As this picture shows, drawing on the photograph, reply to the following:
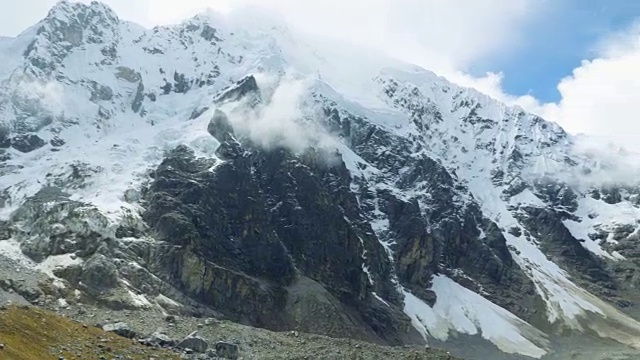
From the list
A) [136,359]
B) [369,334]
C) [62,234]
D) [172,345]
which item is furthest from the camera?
[369,334]

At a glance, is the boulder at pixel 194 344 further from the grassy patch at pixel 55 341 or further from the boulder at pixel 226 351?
the grassy patch at pixel 55 341

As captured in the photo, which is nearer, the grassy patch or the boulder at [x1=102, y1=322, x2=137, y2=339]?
the grassy patch

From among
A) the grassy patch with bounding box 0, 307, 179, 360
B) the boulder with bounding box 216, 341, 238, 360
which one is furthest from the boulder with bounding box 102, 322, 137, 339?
the boulder with bounding box 216, 341, 238, 360

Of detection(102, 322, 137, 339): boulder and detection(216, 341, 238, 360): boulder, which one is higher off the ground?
detection(216, 341, 238, 360): boulder

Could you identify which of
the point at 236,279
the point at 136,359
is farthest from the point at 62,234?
the point at 136,359

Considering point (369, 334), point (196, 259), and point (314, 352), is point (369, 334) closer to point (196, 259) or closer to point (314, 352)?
point (196, 259)

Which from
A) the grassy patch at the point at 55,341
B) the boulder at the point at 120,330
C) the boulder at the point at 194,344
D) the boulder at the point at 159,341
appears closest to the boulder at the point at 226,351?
the boulder at the point at 194,344

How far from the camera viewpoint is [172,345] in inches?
4063

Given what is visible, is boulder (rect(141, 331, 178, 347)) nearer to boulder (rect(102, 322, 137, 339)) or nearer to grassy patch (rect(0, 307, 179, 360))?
boulder (rect(102, 322, 137, 339))

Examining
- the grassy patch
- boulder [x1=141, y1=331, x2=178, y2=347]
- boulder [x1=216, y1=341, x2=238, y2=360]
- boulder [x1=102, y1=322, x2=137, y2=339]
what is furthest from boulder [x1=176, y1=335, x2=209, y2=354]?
boulder [x1=102, y1=322, x2=137, y2=339]

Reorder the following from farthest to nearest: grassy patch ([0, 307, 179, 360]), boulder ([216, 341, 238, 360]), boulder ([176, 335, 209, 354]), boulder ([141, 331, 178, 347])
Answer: boulder ([216, 341, 238, 360]) → boulder ([176, 335, 209, 354]) → boulder ([141, 331, 178, 347]) → grassy patch ([0, 307, 179, 360])

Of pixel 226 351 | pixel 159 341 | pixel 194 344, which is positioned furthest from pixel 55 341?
pixel 226 351

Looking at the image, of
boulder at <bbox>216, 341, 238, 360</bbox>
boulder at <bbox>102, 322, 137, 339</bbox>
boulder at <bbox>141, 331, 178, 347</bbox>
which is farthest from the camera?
boulder at <bbox>216, 341, 238, 360</bbox>

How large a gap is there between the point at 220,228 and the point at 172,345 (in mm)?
95630
